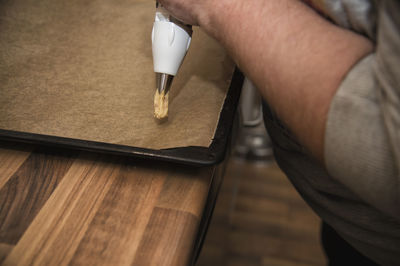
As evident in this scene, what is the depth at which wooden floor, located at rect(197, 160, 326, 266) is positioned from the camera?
3.46 ft

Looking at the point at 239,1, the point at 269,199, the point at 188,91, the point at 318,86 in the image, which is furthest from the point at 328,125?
the point at 269,199

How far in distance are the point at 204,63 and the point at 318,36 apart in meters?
0.27

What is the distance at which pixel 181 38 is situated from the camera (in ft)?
1.52

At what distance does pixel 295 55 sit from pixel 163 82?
0.67 ft

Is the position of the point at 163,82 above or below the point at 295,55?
below

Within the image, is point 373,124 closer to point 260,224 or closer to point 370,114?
point 370,114

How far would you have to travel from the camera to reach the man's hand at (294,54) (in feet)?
0.94

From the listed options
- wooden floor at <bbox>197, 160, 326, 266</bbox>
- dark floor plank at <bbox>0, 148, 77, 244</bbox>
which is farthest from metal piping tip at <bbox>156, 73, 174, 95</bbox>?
wooden floor at <bbox>197, 160, 326, 266</bbox>

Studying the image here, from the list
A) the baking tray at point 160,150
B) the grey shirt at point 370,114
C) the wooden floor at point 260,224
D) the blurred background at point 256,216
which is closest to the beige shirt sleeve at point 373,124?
the grey shirt at point 370,114

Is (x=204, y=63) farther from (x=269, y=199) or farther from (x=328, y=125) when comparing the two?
(x=269, y=199)

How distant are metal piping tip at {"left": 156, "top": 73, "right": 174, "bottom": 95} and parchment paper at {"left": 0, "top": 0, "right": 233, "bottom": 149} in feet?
0.09

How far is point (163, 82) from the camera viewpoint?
47 centimetres

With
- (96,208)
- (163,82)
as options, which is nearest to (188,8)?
(163,82)

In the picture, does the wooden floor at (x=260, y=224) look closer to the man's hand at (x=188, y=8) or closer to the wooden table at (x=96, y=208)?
the wooden table at (x=96, y=208)
